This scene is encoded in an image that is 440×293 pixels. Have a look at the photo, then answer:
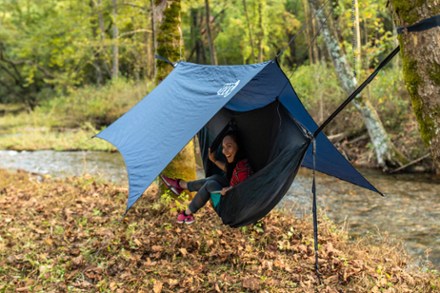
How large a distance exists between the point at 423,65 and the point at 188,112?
171 centimetres

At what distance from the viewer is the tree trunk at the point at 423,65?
2.24m

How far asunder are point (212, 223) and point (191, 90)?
1.40m

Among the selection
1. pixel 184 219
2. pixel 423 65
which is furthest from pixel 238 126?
pixel 423 65

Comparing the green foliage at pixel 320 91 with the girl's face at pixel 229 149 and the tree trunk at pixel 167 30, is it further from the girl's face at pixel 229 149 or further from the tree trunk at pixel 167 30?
the girl's face at pixel 229 149

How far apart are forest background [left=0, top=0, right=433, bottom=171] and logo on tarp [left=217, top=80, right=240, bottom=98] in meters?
0.62

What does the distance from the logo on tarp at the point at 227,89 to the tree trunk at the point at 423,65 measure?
1.28 m

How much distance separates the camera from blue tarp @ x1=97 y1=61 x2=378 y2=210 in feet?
9.91

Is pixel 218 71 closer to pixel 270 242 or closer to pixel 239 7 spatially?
pixel 270 242

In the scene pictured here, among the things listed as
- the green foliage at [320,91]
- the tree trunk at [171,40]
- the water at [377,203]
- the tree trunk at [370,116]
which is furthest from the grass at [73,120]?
the tree trunk at [171,40]

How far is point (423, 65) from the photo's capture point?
2.30 m

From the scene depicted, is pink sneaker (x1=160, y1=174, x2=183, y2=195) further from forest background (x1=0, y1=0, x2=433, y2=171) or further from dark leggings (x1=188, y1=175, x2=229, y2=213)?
forest background (x1=0, y1=0, x2=433, y2=171)

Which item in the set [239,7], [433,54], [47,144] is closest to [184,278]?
[433,54]

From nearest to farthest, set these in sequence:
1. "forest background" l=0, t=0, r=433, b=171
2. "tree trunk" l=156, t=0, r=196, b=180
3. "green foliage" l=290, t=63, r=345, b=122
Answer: "tree trunk" l=156, t=0, r=196, b=180, "forest background" l=0, t=0, r=433, b=171, "green foliage" l=290, t=63, r=345, b=122

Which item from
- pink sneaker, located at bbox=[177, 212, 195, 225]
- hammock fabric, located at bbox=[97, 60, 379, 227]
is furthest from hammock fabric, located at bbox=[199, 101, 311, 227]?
pink sneaker, located at bbox=[177, 212, 195, 225]
